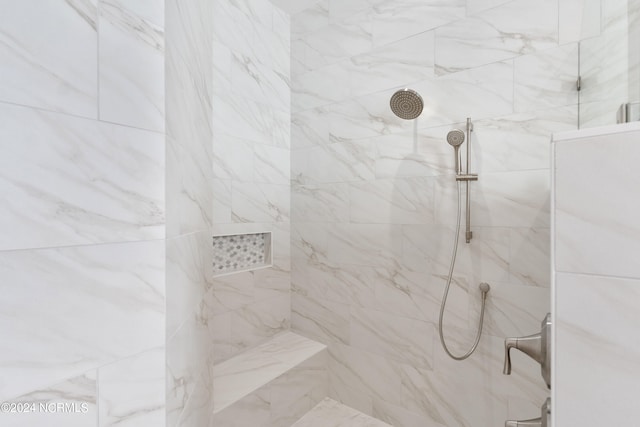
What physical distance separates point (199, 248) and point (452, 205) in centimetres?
121

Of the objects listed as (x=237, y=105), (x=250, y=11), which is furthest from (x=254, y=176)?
(x=250, y=11)

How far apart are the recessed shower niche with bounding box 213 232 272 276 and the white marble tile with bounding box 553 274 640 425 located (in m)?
1.65

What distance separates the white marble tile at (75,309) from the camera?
0.54 metres

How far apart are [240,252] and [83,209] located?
138cm

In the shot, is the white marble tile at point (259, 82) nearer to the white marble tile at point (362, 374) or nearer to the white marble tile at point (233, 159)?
the white marble tile at point (233, 159)

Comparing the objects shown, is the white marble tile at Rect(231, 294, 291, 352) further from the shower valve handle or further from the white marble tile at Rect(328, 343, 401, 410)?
the shower valve handle

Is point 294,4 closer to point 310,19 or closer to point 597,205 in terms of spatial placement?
point 310,19

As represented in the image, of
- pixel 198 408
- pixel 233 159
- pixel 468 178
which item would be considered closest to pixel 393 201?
pixel 468 178

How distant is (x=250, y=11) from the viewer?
6.34 ft

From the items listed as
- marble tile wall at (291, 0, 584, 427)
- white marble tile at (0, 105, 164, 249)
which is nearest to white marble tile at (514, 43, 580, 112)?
marble tile wall at (291, 0, 584, 427)

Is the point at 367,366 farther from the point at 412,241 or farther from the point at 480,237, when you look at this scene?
the point at 480,237

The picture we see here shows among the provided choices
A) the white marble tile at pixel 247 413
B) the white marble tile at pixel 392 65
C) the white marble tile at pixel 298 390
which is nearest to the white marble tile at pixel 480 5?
the white marble tile at pixel 392 65

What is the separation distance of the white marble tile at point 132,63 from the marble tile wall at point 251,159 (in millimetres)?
1054

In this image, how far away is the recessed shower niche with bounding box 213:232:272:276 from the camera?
1.85 m
